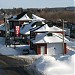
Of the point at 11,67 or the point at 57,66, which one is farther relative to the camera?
the point at 11,67

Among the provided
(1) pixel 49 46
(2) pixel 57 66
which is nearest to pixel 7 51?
(1) pixel 49 46

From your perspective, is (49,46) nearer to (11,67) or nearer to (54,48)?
(54,48)

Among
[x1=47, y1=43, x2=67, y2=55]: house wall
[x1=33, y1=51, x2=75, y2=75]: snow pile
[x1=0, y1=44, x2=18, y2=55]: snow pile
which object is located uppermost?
[x1=33, y1=51, x2=75, y2=75]: snow pile

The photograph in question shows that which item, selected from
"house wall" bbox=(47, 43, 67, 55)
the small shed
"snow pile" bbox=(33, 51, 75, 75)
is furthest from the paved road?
"house wall" bbox=(47, 43, 67, 55)

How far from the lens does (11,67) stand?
3047 cm

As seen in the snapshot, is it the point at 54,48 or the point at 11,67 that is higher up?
the point at 11,67

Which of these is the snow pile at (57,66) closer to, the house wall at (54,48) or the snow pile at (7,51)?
the house wall at (54,48)

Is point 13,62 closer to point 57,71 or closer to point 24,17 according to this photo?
point 57,71

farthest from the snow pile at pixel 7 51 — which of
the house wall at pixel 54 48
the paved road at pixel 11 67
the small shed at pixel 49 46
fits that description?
the house wall at pixel 54 48

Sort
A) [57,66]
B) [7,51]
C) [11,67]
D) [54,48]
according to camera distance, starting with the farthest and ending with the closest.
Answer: [7,51]
[54,48]
[11,67]
[57,66]

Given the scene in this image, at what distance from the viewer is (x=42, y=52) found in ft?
129

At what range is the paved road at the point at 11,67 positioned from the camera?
27500 millimetres

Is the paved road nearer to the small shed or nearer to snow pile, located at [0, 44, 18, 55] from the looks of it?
snow pile, located at [0, 44, 18, 55]

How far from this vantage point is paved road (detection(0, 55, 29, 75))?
27.5 metres
